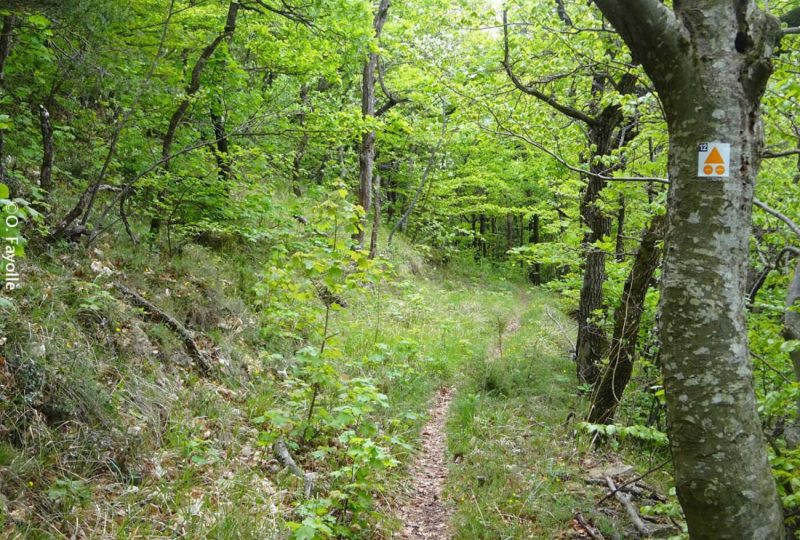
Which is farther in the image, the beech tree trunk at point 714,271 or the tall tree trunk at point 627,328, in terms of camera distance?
the tall tree trunk at point 627,328

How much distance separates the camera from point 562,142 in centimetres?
859

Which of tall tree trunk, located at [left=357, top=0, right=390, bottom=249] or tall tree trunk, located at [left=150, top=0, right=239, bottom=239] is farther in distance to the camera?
tall tree trunk, located at [left=357, top=0, right=390, bottom=249]

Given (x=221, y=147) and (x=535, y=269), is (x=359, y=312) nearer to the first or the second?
(x=221, y=147)

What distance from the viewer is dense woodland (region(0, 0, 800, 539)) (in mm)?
2443

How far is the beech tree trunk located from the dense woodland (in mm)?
13

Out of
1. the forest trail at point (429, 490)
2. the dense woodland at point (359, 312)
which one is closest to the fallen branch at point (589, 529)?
the dense woodland at point (359, 312)

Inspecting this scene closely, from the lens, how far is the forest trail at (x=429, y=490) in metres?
4.84

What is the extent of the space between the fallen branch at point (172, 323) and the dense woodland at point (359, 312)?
0.03 metres

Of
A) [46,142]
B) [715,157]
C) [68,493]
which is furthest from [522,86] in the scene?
[68,493]

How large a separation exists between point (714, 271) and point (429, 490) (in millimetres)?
4326

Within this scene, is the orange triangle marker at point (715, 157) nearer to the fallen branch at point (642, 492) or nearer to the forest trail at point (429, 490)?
the fallen branch at point (642, 492)

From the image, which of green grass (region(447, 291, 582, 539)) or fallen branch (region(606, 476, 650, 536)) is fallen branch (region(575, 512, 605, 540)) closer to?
green grass (region(447, 291, 582, 539))

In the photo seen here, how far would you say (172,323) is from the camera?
6230mm

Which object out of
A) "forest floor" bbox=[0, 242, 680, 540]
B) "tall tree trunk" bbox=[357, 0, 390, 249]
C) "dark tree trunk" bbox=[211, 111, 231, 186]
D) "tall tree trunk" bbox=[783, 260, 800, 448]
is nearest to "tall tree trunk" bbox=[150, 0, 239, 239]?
"dark tree trunk" bbox=[211, 111, 231, 186]
